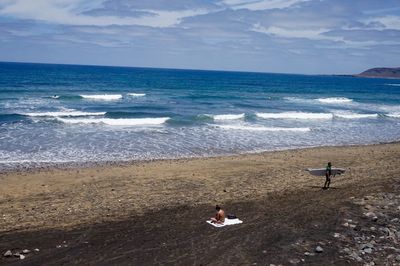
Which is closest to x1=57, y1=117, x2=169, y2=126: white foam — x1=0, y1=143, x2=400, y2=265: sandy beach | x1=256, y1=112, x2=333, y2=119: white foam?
x1=256, y1=112, x2=333, y2=119: white foam

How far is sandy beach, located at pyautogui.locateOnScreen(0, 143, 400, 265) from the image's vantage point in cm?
955

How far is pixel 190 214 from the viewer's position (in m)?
12.2

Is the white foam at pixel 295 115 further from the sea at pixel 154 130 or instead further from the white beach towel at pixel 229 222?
the white beach towel at pixel 229 222

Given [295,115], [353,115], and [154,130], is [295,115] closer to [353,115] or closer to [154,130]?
[353,115]

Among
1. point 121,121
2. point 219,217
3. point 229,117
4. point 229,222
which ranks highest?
point 219,217

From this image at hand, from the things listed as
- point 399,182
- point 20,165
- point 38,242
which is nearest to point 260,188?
point 399,182

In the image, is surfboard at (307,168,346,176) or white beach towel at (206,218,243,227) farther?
surfboard at (307,168,346,176)

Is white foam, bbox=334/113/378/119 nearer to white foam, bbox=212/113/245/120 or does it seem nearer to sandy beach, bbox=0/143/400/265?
white foam, bbox=212/113/245/120

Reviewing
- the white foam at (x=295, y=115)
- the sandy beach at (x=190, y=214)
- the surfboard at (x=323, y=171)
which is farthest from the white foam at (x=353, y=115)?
the surfboard at (x=323, y=171)

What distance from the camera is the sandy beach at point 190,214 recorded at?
31.3 feet

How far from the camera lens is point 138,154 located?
2103 centimetres

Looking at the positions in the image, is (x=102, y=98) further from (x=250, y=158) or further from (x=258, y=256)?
(x=258, y=256)

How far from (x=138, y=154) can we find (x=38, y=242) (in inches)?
439

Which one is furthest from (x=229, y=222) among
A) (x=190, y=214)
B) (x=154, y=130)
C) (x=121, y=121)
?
(x=121, y=121)
